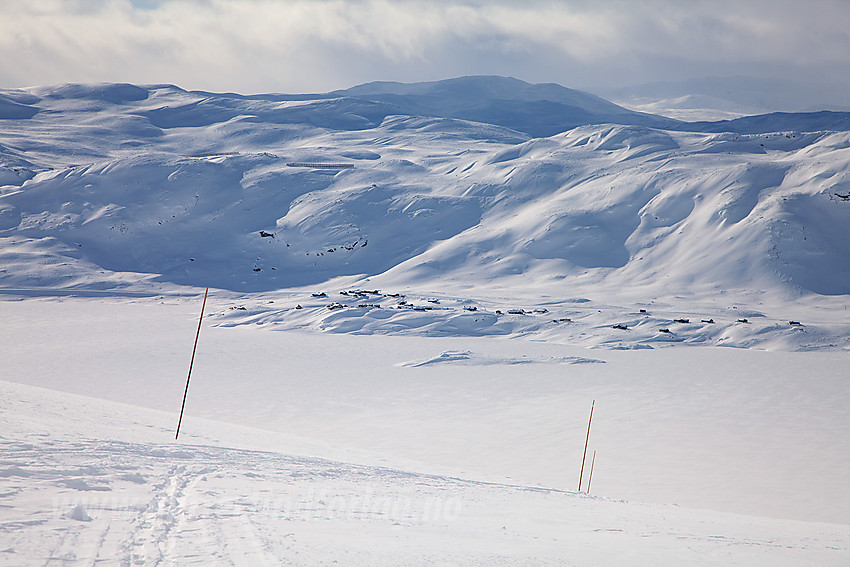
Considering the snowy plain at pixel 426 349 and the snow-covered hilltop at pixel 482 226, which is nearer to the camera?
the snowy plain at pixel 426 349

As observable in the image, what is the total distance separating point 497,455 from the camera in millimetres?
14266

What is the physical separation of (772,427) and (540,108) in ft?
353

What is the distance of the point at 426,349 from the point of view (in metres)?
26.2

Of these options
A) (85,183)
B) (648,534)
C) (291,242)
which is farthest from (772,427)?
(85,183)

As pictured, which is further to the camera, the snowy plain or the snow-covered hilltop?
the snow-covered hilltop

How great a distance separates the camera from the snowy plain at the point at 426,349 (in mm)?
6883

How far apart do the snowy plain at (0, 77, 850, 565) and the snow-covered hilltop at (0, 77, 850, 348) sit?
0.25m

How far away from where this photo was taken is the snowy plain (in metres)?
6.88

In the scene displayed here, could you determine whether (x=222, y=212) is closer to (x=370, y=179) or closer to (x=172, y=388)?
(x=370, y=179)

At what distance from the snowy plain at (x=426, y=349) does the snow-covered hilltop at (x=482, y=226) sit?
0.25m

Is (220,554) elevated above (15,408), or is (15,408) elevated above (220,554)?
(220,554)

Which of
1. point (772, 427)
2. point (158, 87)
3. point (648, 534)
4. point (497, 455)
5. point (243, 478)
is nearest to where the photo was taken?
point (648, 534)

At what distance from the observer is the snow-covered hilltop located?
35625 millimetres

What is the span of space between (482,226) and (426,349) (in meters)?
24.4
